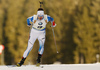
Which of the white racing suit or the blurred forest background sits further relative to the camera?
the blurred forest background

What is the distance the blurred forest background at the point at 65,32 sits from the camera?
48.0m

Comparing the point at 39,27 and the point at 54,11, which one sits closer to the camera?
the point at 39,27

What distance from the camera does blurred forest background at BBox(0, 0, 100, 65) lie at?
4800 cm

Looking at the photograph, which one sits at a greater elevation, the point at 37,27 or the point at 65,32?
the point at 65,32

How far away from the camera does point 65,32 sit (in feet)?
166

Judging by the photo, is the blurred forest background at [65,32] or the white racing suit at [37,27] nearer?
the white racing suit at [37,27]

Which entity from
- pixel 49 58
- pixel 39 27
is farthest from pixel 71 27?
pixel 39 27

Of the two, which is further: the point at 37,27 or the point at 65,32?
the point at 65,32

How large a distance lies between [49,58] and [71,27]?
742 centimetres

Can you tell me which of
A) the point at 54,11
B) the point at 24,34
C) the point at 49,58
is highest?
the point at 54,11

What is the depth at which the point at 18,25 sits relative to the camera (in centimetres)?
5688

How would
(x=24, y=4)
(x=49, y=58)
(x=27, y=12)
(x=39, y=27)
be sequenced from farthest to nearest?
(x=24, y=4) → (x=27, y=12) → (x=49, y=58) → (x=39, y=27)

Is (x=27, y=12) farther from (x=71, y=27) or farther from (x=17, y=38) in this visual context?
(x=71, y=27)

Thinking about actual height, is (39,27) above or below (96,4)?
below
